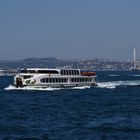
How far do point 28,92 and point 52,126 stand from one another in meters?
51.6

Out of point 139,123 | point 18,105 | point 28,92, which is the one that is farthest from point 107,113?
point 28,92

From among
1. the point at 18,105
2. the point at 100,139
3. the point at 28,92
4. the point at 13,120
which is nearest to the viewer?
the point at 100,139

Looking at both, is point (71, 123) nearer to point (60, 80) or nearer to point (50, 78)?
point (50, 78)

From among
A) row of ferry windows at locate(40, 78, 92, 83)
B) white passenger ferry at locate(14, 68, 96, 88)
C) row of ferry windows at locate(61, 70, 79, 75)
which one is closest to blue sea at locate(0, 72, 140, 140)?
white passenger ferry at locate(14, 68, 96, 88)

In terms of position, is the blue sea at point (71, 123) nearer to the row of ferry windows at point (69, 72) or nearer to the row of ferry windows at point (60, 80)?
the row of ferry windows at point (60, 80)

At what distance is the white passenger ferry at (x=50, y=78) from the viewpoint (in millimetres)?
103688

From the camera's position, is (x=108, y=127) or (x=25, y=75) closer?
(x=108, y=127)

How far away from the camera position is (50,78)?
4176 inches

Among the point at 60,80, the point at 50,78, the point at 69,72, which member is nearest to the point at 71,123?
the point at 50,78

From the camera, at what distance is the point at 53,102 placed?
77.3 m

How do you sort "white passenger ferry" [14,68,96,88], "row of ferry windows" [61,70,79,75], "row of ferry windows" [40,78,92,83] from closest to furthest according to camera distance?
"white passenger ferry" [14,68,96,88], "row of ferry windows" [40,78,92,83], "row of ferry windows" [61,70,79,75]

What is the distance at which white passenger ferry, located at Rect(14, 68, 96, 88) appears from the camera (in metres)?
104

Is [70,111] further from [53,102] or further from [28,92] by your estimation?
[28,92]

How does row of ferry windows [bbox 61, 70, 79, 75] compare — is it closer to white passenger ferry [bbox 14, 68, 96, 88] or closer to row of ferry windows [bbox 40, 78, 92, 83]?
white passenger ferry [bbox 14, 68, 96, 88]
